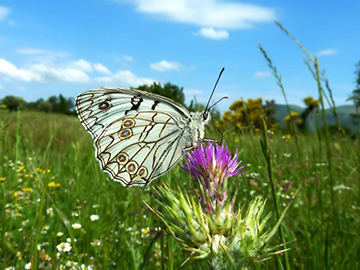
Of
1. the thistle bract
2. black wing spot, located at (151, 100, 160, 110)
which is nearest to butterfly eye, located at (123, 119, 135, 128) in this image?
black wing spot, located at (151, 100, 160, 110)

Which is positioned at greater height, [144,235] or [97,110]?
[97,110]

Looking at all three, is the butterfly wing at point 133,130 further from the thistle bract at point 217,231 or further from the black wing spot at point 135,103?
the thistle bract at point 217,231

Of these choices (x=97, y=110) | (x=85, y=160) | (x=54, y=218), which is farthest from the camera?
(x=85, y=160)

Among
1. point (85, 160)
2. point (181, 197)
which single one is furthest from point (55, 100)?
point (181, 197)

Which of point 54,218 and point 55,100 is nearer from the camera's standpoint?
point 54,218

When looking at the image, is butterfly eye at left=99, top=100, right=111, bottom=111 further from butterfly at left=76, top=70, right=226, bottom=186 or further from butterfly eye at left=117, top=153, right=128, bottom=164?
butterfly eye at left=117, top=153, right=128, bottom=164

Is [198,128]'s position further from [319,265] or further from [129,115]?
[319,265]

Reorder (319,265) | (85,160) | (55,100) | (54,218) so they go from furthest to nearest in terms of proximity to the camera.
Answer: (55,100), (85,160), (54,218), (319,265)

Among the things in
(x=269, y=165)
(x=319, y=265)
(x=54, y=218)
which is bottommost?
(x=54, y=218)
